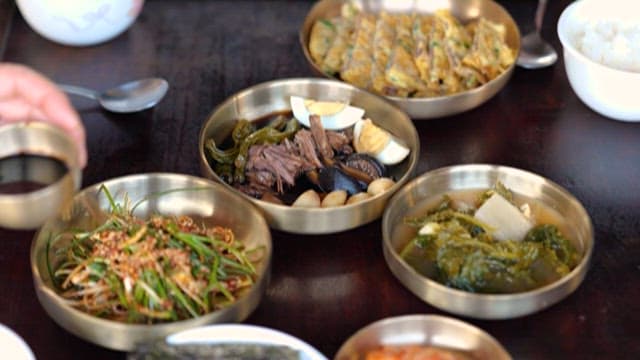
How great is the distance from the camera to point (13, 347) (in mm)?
1419

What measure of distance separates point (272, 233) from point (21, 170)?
47 cm

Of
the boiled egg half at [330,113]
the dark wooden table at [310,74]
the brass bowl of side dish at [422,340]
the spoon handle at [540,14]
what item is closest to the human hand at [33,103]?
the dark wooden table at [310,74]

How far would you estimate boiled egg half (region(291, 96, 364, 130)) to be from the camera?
1.94 metres

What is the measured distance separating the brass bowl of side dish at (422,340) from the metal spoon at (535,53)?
89cm

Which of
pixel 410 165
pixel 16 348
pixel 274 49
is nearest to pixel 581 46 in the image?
pixel 410 165

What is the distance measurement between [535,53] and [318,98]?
57 cm

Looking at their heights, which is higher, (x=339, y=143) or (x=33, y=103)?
(x=33, y=103)

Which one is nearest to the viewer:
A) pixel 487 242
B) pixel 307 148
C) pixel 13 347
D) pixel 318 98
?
pixel 13 347

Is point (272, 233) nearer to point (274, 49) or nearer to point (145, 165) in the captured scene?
point (145, 165)

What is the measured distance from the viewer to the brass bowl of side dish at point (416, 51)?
2029mm

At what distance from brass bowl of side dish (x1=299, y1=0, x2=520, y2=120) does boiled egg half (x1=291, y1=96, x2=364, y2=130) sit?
9 cm

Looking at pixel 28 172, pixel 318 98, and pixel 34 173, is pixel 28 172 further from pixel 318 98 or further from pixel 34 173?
pixel 318 98

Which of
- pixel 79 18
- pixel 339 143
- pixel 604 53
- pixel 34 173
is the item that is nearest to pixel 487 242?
pixel 339 143

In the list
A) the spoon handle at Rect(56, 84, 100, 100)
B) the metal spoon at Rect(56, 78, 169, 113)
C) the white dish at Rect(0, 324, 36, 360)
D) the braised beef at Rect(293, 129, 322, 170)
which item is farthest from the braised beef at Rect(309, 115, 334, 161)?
the white dish at Rect(0, 324, 36, 360)
